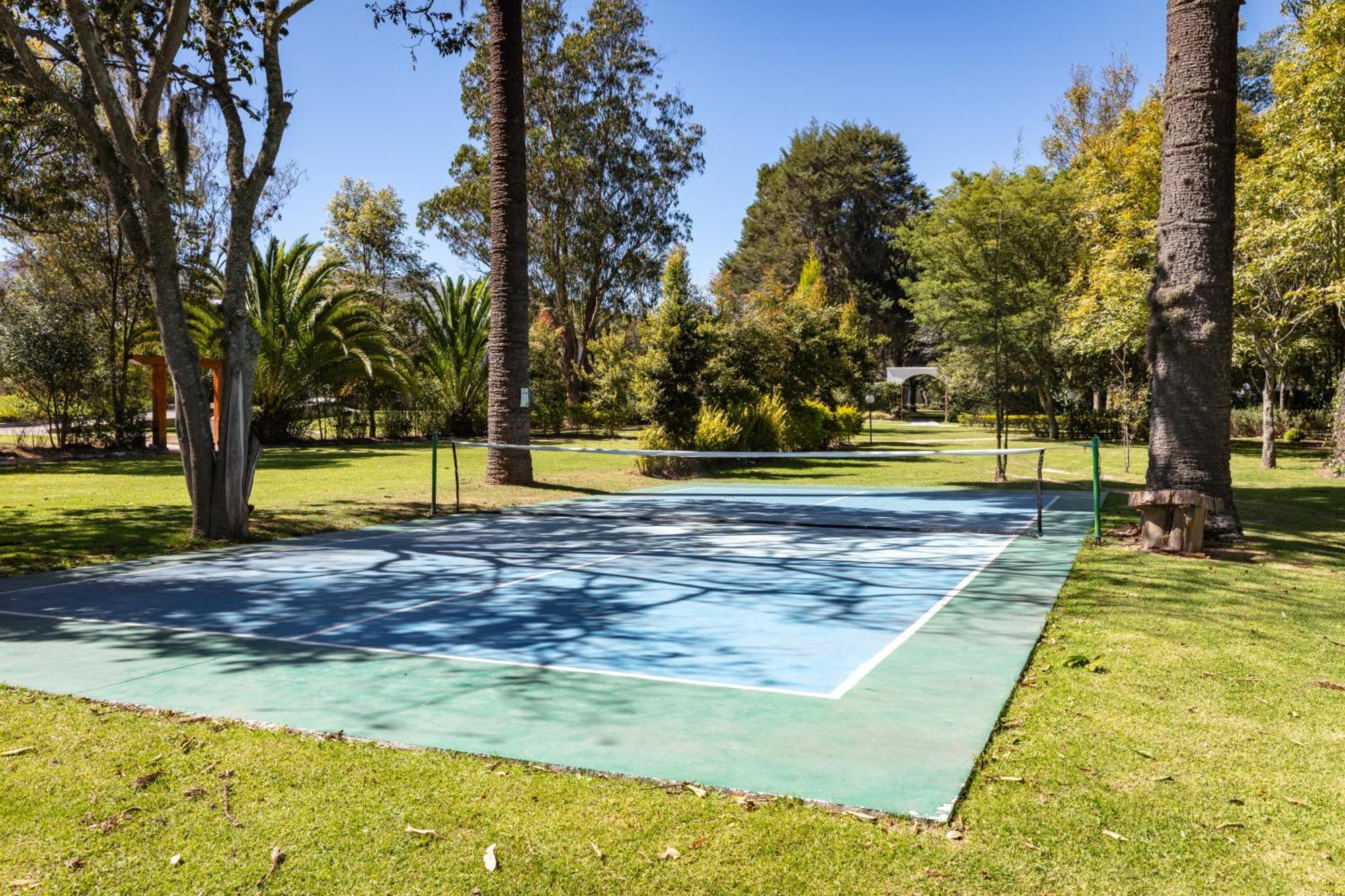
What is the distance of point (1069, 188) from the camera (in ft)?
123

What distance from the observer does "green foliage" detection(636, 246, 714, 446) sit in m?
20.9

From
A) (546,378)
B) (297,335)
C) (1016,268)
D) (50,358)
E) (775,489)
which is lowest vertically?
(775,489)

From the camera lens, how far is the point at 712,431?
20.9 metres

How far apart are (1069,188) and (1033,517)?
29.2 meters

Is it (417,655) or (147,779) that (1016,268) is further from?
(147,779)

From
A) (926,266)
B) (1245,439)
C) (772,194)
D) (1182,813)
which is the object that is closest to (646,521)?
(1182,813)

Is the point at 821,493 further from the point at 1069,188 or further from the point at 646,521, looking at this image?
the point at 1069,188

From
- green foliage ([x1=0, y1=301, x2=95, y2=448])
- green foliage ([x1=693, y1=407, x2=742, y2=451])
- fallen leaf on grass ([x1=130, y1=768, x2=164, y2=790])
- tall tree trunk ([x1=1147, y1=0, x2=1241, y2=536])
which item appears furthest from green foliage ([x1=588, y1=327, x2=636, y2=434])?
fallen leaf on grass ([x1=130, y1=768, x2=164, y2=790])

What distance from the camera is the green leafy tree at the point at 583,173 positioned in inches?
1462

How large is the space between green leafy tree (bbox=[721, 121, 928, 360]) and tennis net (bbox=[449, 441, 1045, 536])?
46.6m

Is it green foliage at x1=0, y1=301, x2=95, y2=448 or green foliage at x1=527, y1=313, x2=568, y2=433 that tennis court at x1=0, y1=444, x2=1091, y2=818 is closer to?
green foliage at x1=0, y1=301, x2=95, y2=448

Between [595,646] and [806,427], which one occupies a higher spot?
[806,427]

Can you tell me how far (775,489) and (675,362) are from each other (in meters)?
4.45

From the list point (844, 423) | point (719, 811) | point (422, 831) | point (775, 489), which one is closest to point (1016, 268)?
point (844, 423)
